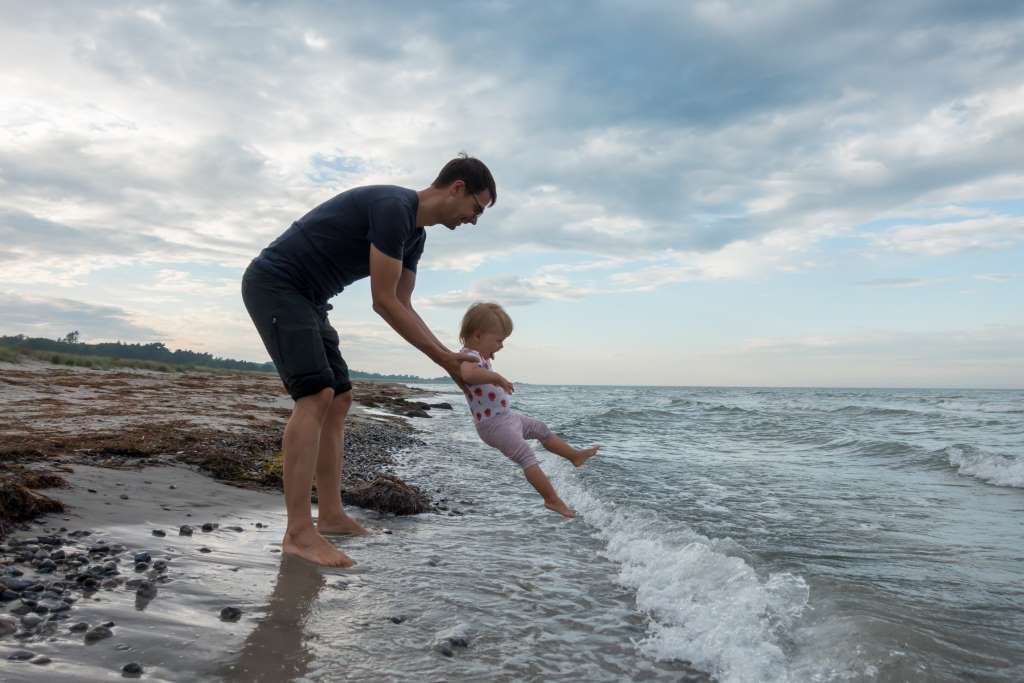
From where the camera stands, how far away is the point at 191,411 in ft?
46.2

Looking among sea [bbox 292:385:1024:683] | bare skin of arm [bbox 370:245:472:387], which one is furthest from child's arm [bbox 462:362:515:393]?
sea [bbox 292:385:1024:683]

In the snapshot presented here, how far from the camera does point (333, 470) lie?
16.0 feet

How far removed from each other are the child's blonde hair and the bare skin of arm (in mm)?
499

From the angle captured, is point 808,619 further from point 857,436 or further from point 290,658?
point 857,436

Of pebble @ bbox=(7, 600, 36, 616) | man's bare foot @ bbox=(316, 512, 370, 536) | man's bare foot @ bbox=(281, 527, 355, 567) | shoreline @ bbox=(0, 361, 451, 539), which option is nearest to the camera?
pebble @ bbox=(7, 600, 36, 616)

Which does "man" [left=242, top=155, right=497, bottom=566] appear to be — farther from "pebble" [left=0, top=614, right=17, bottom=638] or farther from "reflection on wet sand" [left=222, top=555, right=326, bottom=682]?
"pebble" [left=0, top=614, right=17, bottom=638]

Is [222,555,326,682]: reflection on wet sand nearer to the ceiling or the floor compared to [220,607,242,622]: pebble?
nearer to the floor

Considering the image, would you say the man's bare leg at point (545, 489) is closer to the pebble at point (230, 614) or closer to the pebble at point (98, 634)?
the pebble at point (230, 614)

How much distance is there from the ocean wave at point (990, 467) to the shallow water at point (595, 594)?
2.43m

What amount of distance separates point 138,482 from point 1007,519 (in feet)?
28.6

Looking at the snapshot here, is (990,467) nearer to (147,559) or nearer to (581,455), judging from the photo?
(581,455)

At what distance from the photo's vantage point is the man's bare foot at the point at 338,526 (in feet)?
16.5

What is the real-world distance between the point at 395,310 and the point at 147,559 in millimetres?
1924

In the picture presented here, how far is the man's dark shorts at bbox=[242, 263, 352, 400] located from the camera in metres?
4.17
